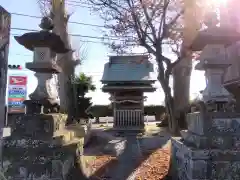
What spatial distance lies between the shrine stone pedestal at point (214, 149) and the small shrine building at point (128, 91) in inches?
401

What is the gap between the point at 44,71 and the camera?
4.76 m

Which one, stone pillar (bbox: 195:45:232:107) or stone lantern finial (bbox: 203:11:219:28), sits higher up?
stone lantern finial (bbox: 203:11:219:28)

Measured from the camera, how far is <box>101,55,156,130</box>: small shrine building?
14133 mm

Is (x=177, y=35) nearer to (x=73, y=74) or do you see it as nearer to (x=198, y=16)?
(x=198, y=16)

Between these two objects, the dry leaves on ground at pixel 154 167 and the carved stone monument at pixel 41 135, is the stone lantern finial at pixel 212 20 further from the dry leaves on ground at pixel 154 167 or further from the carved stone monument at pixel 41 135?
the dry leaves on ground at pixel 154 167

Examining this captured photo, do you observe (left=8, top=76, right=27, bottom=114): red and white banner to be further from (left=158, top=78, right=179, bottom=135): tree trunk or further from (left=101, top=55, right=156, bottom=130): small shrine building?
(left=158, top=78, right=179, bottom=135): tree trunk

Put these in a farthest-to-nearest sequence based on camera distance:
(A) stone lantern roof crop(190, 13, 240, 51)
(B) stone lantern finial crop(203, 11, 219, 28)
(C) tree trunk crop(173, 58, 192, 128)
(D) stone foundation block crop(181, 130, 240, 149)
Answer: (C) tree trunk crop(173, 58, 192, 128)
(B) stone lantern finial crop(203, 11, 219, 28)
(A) stone lantern roof crop(190, 13, 240, 51)
(D) stone foundation block crop(181, 130, 240, 149)

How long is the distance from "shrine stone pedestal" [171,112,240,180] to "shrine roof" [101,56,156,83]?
10298mm

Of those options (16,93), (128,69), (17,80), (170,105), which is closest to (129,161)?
(170,105)

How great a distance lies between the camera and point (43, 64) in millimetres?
4605

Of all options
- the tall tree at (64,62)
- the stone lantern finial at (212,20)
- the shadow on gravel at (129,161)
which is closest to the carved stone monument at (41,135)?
the shadow on gravel at (129,161)

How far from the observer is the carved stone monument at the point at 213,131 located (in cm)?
353

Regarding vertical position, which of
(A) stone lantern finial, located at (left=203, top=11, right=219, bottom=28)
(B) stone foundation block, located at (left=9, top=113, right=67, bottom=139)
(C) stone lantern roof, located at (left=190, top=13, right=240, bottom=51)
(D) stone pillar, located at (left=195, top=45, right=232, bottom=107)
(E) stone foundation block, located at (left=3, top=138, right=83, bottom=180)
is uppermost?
(A) stone lantern finial, located at (left=203, top=11, right=219, bottom=28)

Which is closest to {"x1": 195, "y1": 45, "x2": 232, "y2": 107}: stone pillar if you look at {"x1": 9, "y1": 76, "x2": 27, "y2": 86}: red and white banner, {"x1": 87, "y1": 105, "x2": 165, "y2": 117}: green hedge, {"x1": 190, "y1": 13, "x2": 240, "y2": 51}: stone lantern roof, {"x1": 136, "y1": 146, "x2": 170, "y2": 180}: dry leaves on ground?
{"x1": 190, "y1": 13, "x2": 240, "y2": 51}: stone lantern roof
